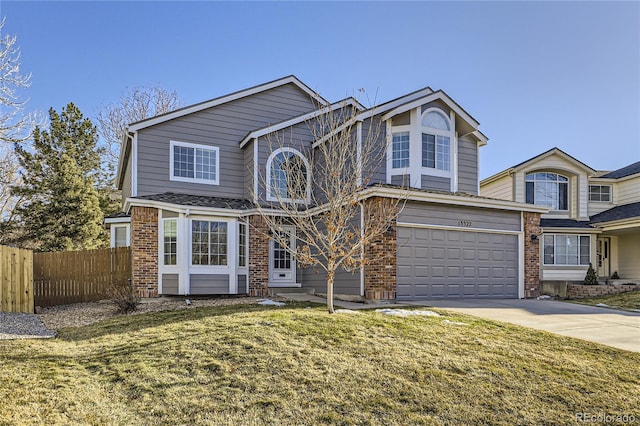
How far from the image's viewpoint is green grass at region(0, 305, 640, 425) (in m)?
4.98

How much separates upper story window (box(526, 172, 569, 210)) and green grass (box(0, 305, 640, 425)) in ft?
51.2

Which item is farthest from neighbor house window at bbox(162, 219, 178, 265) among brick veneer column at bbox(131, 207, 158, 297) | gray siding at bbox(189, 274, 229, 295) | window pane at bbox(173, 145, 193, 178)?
window pane at bbox(173, 145, 193, 178)

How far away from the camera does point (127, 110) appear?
97.6 ft

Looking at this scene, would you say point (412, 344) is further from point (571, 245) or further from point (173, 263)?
point (571, 245)

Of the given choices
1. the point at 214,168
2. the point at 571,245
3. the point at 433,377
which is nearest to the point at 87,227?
the point at 214,168

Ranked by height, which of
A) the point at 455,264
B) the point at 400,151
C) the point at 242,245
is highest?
the point at 400,151

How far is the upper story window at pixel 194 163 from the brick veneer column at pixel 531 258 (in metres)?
10.9

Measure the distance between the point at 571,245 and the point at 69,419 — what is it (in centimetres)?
2193

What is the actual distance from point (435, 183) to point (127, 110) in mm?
23137

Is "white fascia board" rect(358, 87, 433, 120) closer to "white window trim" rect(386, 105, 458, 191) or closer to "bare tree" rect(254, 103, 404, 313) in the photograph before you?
"bare tree" rect(254, 103, 404, 313)

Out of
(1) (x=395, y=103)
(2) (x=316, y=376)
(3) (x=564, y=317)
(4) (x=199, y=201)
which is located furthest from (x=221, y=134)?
(3) (x=564, y=317)

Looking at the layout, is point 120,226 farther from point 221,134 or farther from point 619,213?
point 619,213

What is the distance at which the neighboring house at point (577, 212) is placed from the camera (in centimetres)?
2084

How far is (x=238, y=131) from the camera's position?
55.5 ft
